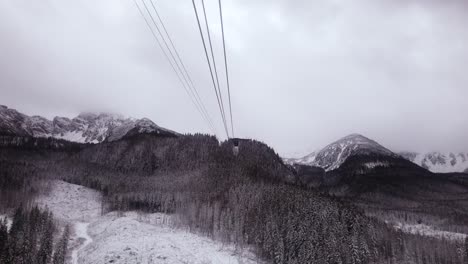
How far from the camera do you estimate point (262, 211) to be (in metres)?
91.6

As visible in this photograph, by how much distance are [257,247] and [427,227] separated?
14583cm

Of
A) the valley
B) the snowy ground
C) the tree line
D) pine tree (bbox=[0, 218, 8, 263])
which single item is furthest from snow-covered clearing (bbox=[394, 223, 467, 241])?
pine tree (bbox=[0, 218, 8, 263])

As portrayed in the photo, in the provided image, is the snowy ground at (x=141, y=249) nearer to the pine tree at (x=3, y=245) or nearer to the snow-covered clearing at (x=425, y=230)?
the pine tree at (x=3, y=245)

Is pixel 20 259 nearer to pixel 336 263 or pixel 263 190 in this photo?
pixel 336 263

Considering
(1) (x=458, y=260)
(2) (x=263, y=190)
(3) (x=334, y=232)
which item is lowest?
(1) (x=458, y=260)

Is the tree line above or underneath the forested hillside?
underneath

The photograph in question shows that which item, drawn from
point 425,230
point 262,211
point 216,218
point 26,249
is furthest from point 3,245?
point 425,230

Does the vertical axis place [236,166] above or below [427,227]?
above

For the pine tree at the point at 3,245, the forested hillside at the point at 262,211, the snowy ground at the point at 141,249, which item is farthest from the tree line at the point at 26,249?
the forested hillside at the point at 262,211

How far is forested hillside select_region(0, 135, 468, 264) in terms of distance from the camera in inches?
2968

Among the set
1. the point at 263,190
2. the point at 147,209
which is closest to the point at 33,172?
the point at 147,209

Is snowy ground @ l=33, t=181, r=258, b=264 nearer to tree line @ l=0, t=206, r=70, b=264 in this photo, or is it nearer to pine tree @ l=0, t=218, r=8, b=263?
tree line @ l=0, t=206, r=70, b=264

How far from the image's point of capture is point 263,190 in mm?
110688

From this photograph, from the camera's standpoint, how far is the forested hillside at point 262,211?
75.4 m
